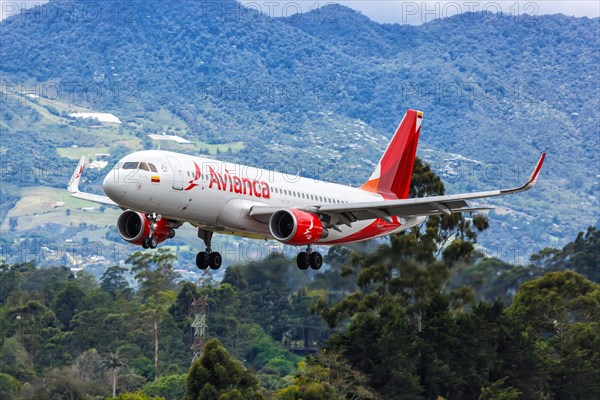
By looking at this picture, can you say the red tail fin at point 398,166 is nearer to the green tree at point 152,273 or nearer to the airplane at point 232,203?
the airplane at point 232,203

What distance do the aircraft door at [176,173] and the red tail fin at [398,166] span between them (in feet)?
57.5

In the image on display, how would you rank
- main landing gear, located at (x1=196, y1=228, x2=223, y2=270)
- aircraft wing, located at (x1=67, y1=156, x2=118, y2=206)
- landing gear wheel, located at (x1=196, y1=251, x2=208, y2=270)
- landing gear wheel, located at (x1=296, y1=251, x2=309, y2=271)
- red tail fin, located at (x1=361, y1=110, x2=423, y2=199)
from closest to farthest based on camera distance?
main landing gear, located at (x1=196, y1=228, x2=223, y2=270), landing gear wheel, located at (x1=196, y1=251, x2=208, y2=270), landing gear wheel, located at (x1=296, y1=251, x2=309, y2=271), aircraft wing, located at (x1=67, y1=156, x2=118, y2=206), red tail fin, located at (x1=361, y1=110, x2=423, y2=199)

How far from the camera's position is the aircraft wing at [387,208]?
50.3 metres

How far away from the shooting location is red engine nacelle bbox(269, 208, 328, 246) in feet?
164

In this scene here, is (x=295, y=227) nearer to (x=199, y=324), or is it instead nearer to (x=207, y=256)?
(x=207, y=256)

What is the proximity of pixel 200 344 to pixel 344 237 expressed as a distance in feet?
272

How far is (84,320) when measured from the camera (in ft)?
504

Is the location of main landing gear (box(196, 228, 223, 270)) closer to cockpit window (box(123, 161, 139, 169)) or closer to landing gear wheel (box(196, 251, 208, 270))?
landing gear wheel (box(196, 251, 208, 270))

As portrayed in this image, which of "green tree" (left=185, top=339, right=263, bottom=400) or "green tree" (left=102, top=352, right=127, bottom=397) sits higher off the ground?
"green tree" (left=185, top=339, right=263, bottom=400)

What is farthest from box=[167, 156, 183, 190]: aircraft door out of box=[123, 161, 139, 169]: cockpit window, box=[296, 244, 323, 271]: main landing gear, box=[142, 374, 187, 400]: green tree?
box=[142, 374, 187, 400]: green tree

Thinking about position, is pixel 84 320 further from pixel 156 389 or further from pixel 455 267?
pixel 455 267

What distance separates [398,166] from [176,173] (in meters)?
20.2

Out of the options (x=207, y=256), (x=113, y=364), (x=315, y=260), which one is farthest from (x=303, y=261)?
(x=113, y=364)

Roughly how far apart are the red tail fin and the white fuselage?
9060 mm
